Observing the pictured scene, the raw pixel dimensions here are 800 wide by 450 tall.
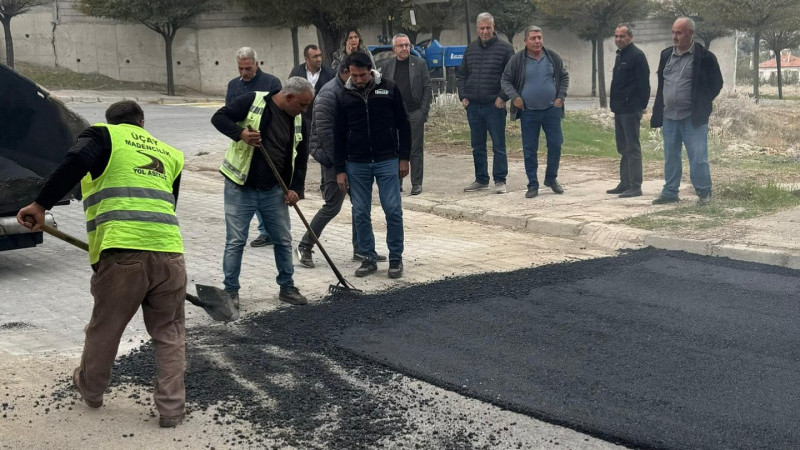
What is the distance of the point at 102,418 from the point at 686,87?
780cm

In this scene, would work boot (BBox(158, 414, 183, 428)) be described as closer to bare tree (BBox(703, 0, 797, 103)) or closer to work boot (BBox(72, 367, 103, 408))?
work boot (BBox(72, 367, 103, 408))

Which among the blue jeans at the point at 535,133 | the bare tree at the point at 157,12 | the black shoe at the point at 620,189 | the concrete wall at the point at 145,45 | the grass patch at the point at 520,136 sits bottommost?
the black shoe at the point at 620,189

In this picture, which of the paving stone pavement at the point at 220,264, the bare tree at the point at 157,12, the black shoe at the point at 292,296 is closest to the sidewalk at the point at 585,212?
the paving stone pavement at the point at 220,264

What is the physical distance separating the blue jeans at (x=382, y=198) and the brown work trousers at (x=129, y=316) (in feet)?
11.2

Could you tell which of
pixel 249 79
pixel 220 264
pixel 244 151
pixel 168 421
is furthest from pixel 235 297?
pixel 249 79

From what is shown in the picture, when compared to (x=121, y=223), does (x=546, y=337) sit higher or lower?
lower

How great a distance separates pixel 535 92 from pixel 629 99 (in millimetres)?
1115

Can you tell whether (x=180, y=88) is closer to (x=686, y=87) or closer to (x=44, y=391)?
(x=686, y=87)

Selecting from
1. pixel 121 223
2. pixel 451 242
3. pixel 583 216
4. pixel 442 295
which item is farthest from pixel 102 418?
pixel 583 216

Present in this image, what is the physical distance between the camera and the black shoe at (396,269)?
8.23 metres

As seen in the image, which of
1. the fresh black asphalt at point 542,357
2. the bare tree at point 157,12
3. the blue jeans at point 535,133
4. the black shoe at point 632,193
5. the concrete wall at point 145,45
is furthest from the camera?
the concrete wall at point 145,45

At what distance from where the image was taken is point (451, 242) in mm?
9797

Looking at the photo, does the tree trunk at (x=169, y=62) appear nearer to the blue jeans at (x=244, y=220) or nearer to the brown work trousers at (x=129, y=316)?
the blue jeans at (x=244, y=220)

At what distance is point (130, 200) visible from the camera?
4.96m
